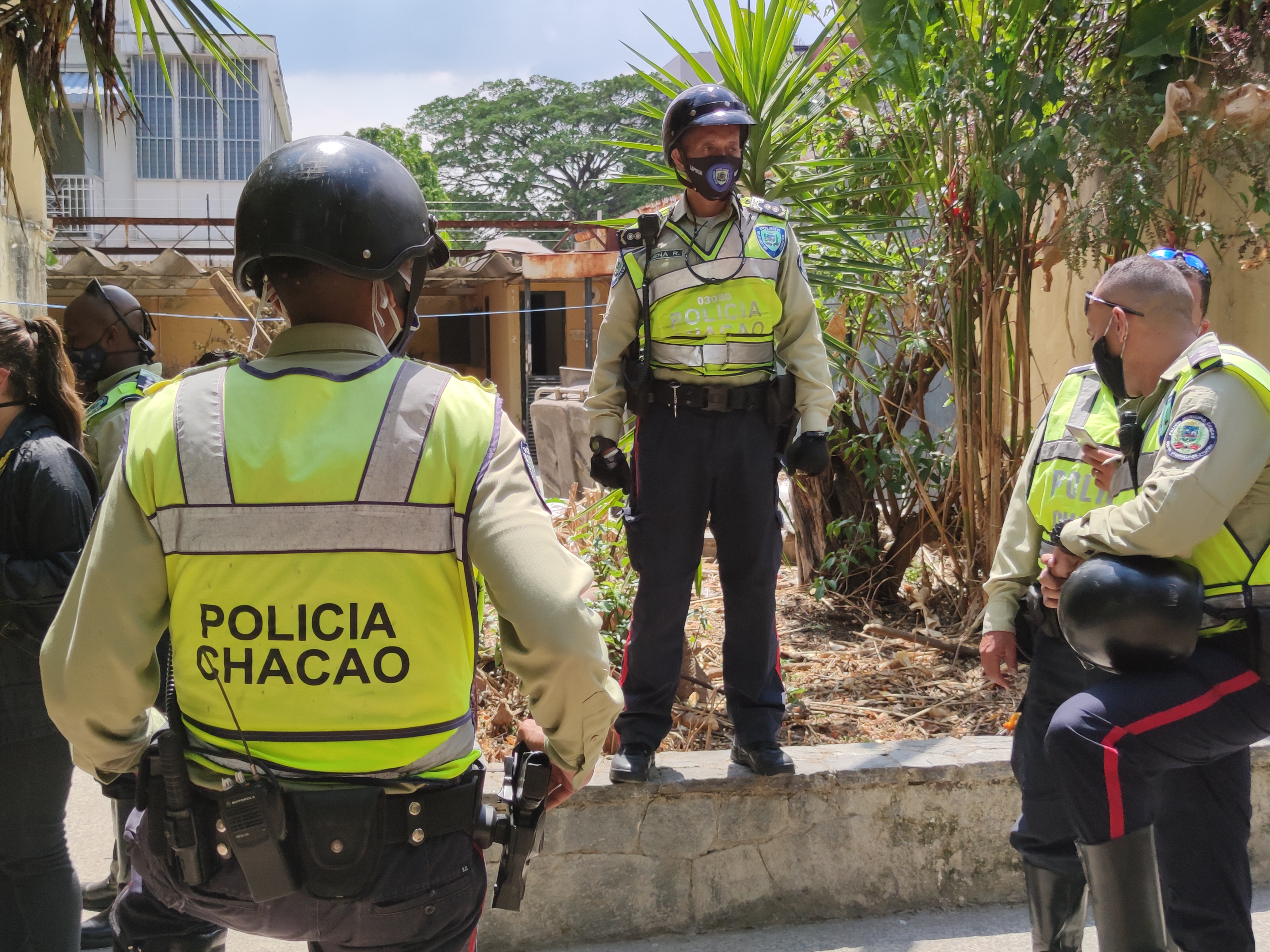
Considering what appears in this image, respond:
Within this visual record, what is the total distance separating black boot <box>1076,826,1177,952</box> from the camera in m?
2.26

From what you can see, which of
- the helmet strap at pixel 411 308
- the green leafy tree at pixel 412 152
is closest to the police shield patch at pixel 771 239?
the helmet strap at pixel 411 308

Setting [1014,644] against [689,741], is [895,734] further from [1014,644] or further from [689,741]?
[1014,644]

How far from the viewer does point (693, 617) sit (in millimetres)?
5008

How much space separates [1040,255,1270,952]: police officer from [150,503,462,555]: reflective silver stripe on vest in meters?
1.53

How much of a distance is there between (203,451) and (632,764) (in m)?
2.00

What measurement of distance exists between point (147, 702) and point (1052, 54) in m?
4.38

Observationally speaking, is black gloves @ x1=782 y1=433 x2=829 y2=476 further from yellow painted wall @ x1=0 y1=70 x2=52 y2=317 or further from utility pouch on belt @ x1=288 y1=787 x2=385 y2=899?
yellow painted wall @ x1=0 y1=70 x2=52 y2=317

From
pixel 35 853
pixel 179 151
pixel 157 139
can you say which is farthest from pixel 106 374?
pixel 157 139

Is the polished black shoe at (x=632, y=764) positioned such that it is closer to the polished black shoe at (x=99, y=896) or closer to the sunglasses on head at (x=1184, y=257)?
the polished black shoe at (x=99, y=896)

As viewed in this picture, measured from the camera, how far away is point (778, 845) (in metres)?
3.35

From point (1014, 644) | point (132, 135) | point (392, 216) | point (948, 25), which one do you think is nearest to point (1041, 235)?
point (948, 25)

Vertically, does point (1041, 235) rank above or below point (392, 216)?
above

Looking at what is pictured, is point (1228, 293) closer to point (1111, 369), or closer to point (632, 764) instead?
point (1111, 369)

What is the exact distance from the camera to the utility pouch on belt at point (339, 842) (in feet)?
4.95
